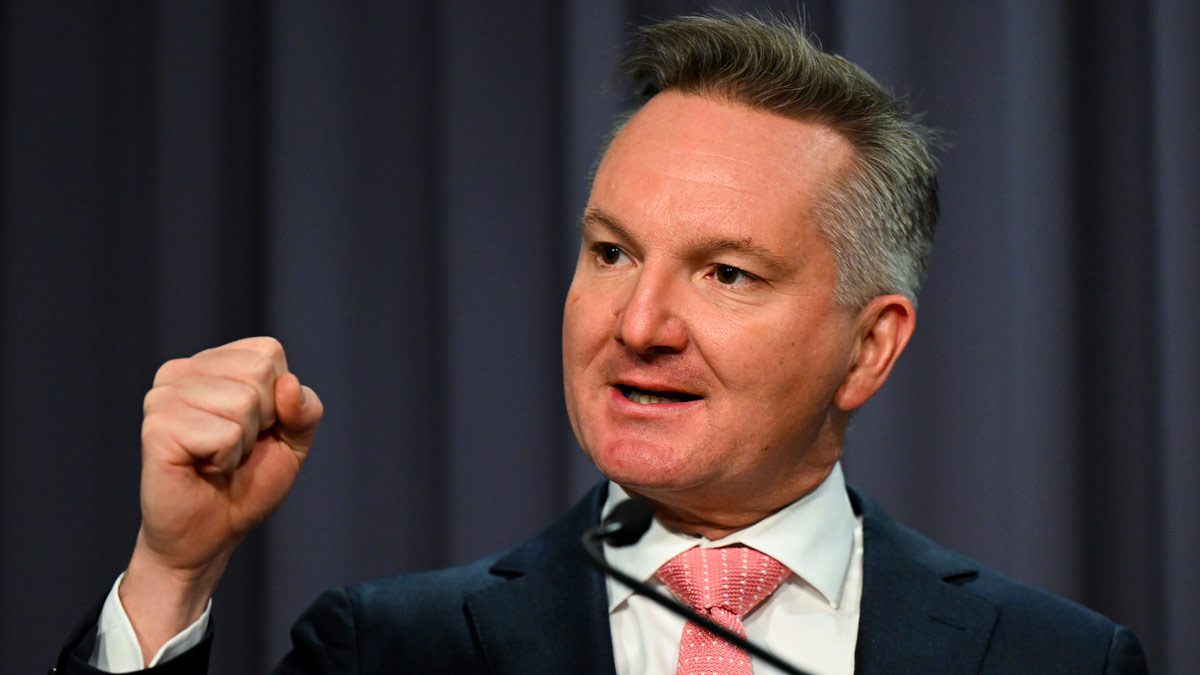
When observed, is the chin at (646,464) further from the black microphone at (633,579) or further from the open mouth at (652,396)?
the black microphone at (633,579)

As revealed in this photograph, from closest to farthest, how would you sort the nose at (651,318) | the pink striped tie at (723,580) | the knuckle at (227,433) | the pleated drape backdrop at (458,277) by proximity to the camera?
the knuckle at (227,433), the nose at (651,318), the pink striped tie at (723,580), the pleated drape backdrop at (458,277)

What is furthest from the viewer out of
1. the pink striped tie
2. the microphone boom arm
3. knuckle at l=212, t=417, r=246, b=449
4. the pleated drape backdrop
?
the pleated drape backdrop

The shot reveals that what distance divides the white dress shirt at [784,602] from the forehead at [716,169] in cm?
38

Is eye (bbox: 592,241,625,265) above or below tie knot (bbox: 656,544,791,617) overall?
above

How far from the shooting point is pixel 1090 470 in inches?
91.4

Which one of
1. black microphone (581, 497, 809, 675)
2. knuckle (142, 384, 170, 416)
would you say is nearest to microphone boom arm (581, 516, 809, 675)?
black microphone (581, 497, 809, 675)

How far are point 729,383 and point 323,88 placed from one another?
3.84ft

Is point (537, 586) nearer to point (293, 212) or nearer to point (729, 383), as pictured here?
point (729, 383)

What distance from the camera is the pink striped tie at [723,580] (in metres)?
1.59

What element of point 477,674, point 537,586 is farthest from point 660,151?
point 477,674

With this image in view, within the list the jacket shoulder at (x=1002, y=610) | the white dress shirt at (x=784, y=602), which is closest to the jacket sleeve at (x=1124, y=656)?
the jacket shoulder at (x=1002, y=610)

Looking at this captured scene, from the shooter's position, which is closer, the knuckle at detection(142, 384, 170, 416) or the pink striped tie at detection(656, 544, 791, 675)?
the knuckle at detection(142, 384, 170, 416)

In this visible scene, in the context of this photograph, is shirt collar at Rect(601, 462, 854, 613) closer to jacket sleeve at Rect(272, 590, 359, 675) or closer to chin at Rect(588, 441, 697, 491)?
chin at Rect(588, 441, 697, 491)

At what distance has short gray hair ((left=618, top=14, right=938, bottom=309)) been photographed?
64.6 inches
